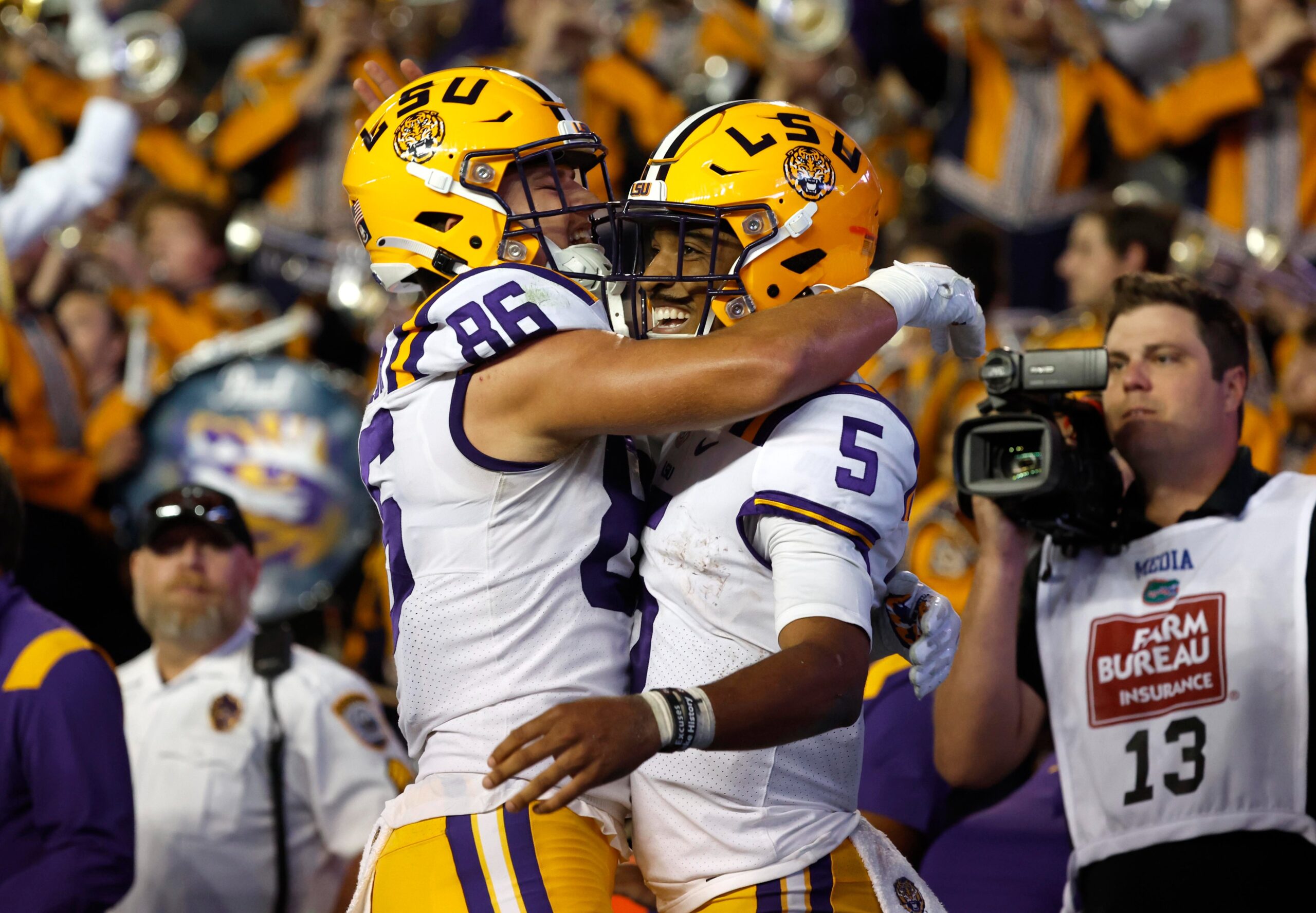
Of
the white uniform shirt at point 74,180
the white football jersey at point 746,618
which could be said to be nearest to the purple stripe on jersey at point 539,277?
the white football jersey at point 746,618

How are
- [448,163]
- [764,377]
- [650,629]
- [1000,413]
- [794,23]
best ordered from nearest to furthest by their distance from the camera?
[764,377], [650,629], [448,163], [1000,413], [794,23]

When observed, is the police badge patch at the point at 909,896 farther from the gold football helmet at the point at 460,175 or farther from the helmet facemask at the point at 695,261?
the gold football helmet at the point at 460,175

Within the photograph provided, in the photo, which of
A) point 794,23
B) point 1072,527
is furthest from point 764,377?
point 794,23

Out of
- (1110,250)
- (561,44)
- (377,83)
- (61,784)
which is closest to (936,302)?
(377,83)

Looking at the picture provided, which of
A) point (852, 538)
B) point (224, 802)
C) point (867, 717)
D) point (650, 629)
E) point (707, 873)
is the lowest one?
point (224, 802)

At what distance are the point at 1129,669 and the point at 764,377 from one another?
5.66ft

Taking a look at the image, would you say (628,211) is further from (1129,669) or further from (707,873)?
(1129,669)

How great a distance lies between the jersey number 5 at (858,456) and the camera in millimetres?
2662

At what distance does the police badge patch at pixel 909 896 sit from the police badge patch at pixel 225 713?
2835 millimetres

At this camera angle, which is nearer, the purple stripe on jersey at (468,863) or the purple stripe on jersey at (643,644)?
the purple stripe on jersey at (468,863)

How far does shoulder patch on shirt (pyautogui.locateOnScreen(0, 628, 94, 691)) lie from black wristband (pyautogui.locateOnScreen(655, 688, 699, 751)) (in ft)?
7.78

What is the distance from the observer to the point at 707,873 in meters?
2.72

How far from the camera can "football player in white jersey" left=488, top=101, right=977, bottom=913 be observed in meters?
2.55

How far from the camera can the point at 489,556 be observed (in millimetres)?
2736
